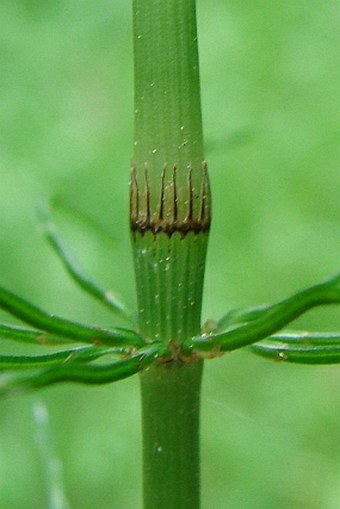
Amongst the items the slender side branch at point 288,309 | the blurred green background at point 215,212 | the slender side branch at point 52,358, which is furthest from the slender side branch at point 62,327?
the blurred green background at point 215,212

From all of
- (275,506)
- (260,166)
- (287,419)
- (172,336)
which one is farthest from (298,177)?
(172,336)

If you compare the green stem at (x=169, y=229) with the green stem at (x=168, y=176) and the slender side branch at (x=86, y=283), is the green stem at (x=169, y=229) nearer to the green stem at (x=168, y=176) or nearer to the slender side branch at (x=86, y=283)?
the green stem at (x=168, y=176)

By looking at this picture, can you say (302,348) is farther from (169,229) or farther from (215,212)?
(215,212)

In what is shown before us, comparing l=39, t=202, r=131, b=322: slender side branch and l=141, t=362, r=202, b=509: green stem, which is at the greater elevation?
l=39, t=202, r=131, b=322: slender side branch

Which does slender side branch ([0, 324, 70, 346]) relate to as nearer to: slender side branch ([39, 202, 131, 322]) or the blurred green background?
slender side branch ([39, 202, 131, 322])

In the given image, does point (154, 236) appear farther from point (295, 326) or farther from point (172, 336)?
point (295, 326)

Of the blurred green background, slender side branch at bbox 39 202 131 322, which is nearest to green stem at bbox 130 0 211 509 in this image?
slender side branch at bbox 39 202 131 322
